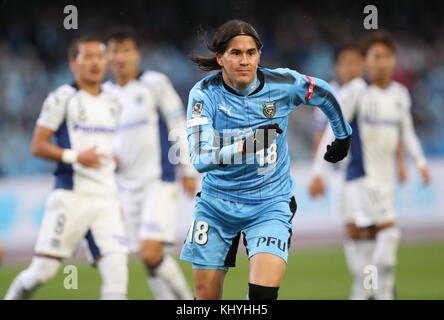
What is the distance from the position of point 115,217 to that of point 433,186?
7142 mm

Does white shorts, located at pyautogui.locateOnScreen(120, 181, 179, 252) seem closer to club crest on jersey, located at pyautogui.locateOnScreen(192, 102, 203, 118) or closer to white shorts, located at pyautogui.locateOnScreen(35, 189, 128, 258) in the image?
white shorts, located at pyautogui.locateOnScreen(35, 189, 128, 258)

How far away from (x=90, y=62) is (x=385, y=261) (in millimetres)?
3391

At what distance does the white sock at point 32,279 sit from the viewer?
661 centimetres

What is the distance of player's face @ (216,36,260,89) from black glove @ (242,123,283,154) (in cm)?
32

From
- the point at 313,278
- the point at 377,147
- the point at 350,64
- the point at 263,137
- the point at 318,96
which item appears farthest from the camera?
the point at 313,278

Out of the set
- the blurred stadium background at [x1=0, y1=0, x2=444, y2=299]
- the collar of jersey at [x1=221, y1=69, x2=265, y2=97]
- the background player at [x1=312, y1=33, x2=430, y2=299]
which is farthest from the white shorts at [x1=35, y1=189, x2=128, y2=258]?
the blurred stadium background at [x1=0, y1=0, x2=444, y2=299]

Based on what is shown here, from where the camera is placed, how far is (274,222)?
5.17 m

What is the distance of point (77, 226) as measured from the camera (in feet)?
22.4

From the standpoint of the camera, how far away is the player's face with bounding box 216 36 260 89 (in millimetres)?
5070

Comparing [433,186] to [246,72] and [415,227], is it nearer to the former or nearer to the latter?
[415,227]

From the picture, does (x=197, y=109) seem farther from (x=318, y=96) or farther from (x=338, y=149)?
(x=338, y=149)

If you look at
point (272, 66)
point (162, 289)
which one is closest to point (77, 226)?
point (162, 289)

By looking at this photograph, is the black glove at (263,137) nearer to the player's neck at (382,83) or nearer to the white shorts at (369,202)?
the white shorts at (369,202)
